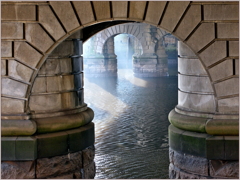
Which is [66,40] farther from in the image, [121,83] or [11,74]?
[121,83]

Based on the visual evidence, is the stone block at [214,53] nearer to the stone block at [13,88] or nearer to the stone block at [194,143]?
the stone block at [194,143]

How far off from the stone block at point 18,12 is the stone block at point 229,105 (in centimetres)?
316

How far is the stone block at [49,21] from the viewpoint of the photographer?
7.68 meters

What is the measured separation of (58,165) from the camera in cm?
819

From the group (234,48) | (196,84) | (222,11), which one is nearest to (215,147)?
(196,84)

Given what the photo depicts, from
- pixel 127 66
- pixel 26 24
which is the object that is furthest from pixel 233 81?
pixel 127 66

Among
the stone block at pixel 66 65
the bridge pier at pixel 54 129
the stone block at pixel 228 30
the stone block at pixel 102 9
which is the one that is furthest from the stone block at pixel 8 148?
the stone block at pixel 228 30

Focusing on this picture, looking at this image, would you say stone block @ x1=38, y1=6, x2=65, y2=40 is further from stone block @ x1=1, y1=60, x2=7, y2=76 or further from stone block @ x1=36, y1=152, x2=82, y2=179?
stone block @ x1=36, y1=152, x2=82, y2=179

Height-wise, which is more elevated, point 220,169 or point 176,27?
point 176,27

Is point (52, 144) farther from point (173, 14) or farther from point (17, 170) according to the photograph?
point (173, 14)

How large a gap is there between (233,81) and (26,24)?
3274mm

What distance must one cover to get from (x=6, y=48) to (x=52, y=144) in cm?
169

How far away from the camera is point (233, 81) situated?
7.59 metres

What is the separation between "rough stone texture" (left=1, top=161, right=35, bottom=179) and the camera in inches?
312
